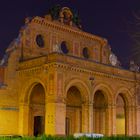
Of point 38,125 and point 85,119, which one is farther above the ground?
point 85,119

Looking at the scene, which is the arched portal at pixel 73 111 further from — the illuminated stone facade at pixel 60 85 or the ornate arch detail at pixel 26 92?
the ornate arch detail at pixel 26 92

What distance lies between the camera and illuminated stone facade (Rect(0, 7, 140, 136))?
34.1m

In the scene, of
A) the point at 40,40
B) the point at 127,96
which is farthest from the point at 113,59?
the point at 40,40

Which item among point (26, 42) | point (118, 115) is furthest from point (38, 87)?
point (118, 115)

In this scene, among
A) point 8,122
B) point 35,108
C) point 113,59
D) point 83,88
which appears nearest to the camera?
point 8,122

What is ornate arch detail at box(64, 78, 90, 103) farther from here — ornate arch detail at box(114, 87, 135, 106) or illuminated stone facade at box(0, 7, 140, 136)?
ornate arch detail at box(114, 87, 135, 106)

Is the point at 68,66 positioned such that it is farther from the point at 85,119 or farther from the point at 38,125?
the point at 38,125

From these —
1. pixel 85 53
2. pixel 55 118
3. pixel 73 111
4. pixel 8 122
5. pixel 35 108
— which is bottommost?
pixel 8 122

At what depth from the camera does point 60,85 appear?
3372 cm

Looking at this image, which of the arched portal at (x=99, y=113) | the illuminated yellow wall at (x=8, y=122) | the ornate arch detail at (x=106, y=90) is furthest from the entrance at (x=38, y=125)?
the arched portal at (x=99, y=113)

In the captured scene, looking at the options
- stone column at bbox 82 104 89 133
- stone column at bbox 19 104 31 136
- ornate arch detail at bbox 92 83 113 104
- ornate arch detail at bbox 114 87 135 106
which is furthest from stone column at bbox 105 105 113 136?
stone column at bbox 19 104 31 136

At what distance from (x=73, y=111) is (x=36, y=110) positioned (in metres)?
4.75

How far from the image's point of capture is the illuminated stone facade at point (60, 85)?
34.1 meters

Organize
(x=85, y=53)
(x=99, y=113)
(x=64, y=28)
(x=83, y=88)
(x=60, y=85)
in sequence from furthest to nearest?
(x=85, y=53) → (x=99, y=113) → (x=64, y=28) → (x=83, y=88) → (x=60, y=85)
